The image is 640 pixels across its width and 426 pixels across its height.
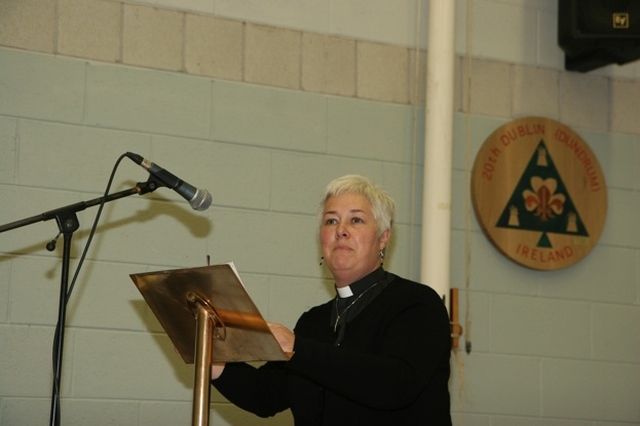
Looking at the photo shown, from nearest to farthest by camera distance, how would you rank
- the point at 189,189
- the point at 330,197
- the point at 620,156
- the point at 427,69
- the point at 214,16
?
the point at 189,189 < the point at 330,197 < the point at 214,16 < the point at 427,69 < the point at 620,156

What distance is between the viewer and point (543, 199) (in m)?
4.28

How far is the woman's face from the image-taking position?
2.72 metres

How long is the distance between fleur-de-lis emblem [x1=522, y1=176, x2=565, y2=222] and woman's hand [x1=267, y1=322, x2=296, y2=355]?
2.26 meters

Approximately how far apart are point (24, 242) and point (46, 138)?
0.37 meters

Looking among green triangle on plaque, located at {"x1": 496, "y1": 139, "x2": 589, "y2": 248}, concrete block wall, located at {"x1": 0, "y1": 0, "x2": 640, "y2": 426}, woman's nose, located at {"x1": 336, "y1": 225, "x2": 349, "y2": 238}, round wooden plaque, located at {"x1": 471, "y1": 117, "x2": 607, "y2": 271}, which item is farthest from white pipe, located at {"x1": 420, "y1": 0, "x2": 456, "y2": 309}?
woman's nose, located at {"x1": 336, "y1": 225, "x2": 349, "y2": 238}

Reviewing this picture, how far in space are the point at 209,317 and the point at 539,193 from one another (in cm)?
240

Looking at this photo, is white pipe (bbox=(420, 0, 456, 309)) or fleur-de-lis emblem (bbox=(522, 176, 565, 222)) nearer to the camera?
white pipe (bbox=(420, 0, 456, 309))

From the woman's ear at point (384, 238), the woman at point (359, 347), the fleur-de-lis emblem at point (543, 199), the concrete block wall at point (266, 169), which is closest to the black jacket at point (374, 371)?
the woman at point (359, 347)

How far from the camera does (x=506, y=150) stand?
4.25 metres

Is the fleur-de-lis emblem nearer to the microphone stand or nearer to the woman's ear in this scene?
the woman's ear

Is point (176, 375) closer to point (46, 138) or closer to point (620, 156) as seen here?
point (46, 138)

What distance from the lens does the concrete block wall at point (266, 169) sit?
11.4ft

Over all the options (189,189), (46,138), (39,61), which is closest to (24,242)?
(46,138)

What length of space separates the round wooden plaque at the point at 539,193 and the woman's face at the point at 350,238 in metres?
1.50
